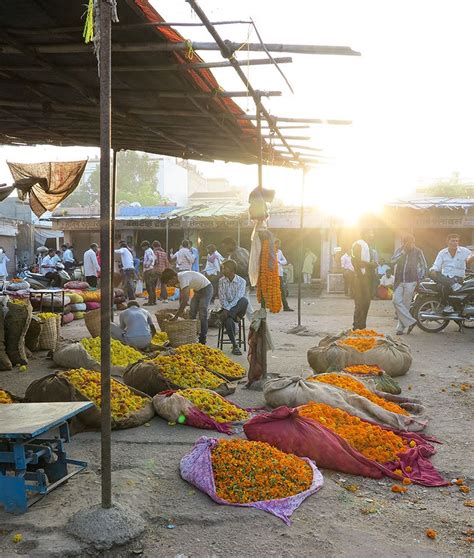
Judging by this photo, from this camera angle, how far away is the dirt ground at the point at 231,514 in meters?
3.45

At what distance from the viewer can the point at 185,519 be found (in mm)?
3770

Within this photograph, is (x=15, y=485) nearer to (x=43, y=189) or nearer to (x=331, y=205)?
(x=43, y=189)

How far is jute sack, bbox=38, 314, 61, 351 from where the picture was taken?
9531mm

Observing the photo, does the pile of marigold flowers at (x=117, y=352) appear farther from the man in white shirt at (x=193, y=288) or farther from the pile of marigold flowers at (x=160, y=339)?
the pile of marigold flowers at (x=160, y=339)

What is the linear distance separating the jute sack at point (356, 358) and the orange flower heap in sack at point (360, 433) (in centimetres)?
232

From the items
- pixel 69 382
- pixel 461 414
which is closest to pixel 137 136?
pixel 69 382

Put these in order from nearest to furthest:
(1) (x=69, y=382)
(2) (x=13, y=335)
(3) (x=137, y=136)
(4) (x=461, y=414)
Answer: (1) (x=69, y=382) → (4) (x=461, y=414) → (2) (x=13, y=335) → (3) (x=137, y=136)

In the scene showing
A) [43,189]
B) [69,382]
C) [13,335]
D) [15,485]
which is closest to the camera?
[15,485]

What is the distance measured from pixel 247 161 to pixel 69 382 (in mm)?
6211

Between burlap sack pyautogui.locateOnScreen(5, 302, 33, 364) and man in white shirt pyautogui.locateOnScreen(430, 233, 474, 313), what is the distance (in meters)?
8.22

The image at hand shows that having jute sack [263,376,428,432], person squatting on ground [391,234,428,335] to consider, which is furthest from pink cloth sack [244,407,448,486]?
person squatting on ground [391,234,428,335]

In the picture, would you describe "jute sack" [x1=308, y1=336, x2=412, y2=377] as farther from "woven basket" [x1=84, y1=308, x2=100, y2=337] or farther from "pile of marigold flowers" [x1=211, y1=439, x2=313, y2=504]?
"woven basket" [x1=84, y1=308, x2=100, y2=337]

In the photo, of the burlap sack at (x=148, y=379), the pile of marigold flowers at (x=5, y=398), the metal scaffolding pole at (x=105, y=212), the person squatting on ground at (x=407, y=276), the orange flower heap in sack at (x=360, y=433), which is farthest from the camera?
the person squatting on ground at (x=407, y=276)

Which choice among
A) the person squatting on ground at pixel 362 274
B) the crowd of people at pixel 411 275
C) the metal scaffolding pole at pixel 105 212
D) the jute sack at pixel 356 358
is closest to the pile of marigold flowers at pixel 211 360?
the jute sack at pixel 356 358
